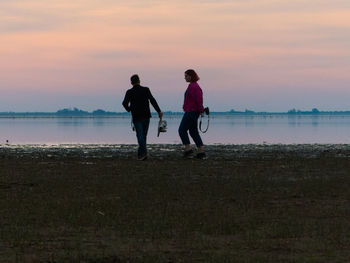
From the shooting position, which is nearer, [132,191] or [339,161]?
[132,191]

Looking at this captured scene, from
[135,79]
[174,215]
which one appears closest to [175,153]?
[135,79]

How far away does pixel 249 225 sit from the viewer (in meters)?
7.48

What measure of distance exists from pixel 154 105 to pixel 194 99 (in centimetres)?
110

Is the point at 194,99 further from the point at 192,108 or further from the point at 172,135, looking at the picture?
the point at 172,135

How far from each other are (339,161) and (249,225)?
994 cm

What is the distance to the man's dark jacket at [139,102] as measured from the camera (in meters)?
17.8

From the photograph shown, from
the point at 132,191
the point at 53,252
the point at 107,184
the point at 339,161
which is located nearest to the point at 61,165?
the point at 107,184

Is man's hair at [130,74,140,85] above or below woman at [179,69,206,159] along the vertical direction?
above

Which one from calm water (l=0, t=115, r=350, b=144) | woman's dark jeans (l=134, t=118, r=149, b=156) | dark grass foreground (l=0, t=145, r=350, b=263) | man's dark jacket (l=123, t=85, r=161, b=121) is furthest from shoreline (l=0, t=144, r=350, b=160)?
calm water (l=0, t=115, r=350, b=144)

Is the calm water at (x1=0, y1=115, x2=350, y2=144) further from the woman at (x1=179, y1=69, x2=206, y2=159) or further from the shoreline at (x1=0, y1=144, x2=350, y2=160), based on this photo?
the woman at (x1=179, y1=69, x2=206, y2=159)

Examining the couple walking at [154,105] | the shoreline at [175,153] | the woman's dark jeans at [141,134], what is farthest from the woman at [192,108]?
the woman's dark jeans at [141,134]

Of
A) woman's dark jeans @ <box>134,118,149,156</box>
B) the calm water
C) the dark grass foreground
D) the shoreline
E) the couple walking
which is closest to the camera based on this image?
the dark grass foreground

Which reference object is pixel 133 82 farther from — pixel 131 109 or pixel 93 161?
pixel 93 161

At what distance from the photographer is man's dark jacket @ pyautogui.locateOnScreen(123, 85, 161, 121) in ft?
58.5
